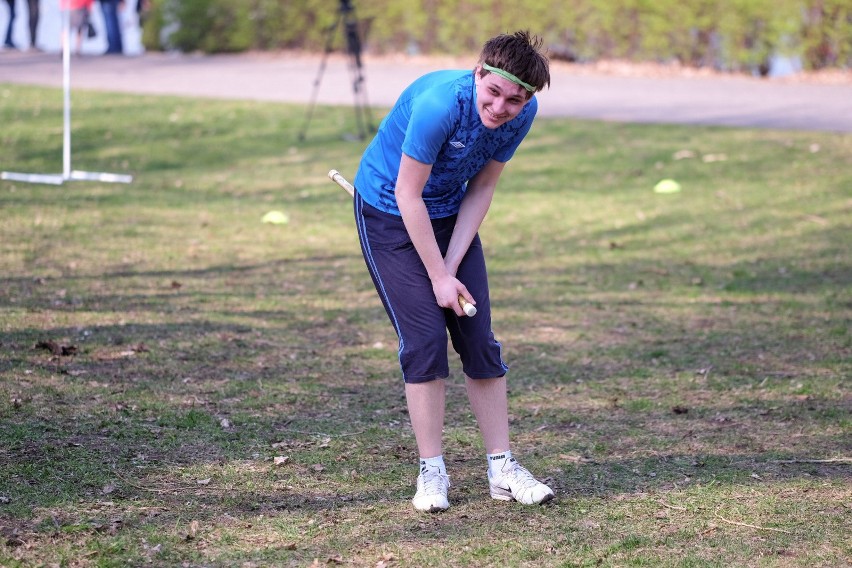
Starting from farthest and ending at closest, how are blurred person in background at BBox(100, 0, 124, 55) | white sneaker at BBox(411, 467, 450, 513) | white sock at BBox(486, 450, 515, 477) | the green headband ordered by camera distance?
blurred person in background at BBox(100, 0, 124, 55) < white sock at BBox(486, 450, 515, 477) < white sneaker at BBox(411, 467, 450, 513) < the green headband

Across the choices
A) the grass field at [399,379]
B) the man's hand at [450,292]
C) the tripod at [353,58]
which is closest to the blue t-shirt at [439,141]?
the man's hand at [450,292]

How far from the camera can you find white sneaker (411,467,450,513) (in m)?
3.80

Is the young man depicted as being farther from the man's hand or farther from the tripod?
the tripod

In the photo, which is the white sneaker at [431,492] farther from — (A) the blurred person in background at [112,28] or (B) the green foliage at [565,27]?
(A) the blurred person in background at [112,28]

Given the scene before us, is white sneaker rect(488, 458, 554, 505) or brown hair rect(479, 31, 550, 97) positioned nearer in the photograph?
brown hair rect(479, 31, 550, 97)

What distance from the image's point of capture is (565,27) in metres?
19.3

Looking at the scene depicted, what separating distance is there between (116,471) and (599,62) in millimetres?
16206

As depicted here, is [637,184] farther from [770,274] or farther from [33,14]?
[33,14]

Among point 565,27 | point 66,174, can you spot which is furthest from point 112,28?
point 66,174

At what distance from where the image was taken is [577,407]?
5.11 meters

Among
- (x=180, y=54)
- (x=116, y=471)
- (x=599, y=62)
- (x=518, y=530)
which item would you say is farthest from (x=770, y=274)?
(x=180, y=54)

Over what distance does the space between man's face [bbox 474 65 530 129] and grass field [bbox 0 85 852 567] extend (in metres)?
1.35

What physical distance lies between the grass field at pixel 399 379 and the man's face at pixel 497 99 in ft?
4.45

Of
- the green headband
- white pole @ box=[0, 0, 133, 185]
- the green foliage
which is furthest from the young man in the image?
the green foliage
